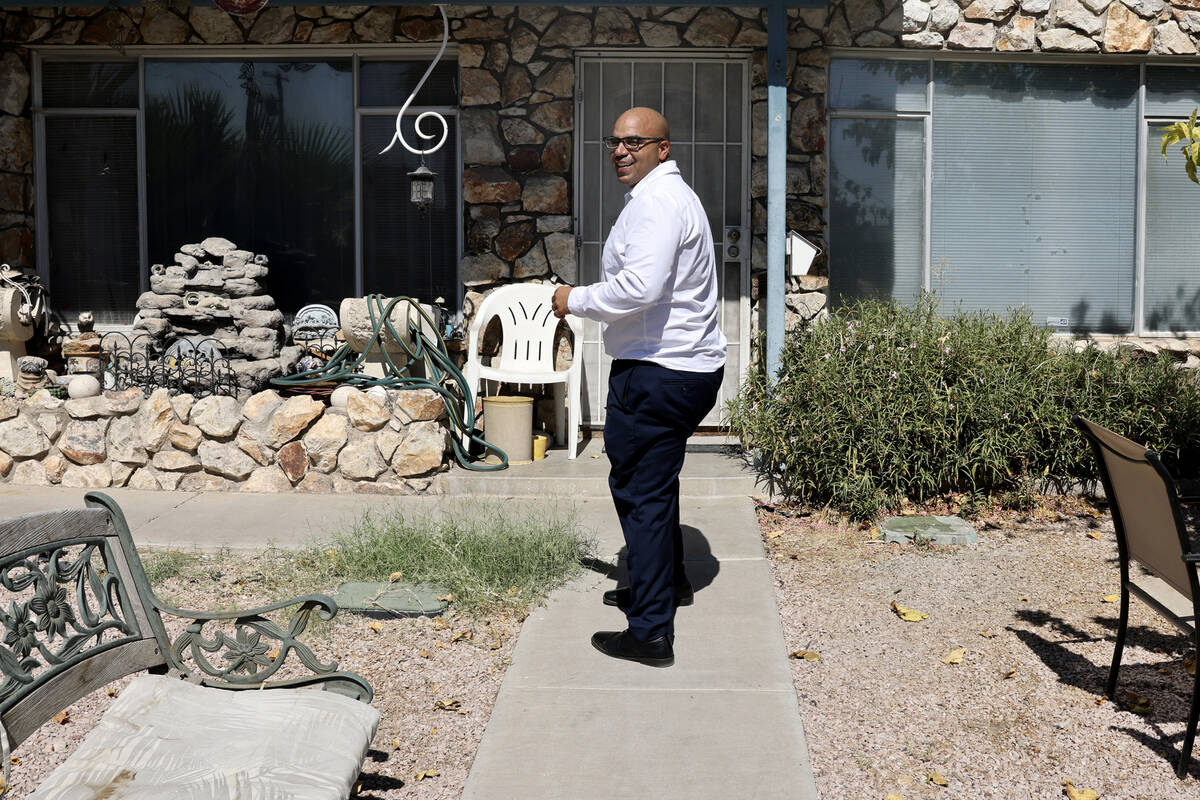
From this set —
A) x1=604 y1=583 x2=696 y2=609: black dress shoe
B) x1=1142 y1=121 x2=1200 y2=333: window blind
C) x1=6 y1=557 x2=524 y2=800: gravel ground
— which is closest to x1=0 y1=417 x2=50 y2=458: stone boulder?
x1=6 y1=557 x2=524 y2=800: gravel ground

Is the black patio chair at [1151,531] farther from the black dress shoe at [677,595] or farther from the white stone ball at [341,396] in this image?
the white stone ball at [341,396]

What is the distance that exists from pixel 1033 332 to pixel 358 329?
3.97m

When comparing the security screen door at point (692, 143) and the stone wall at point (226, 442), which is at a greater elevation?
the security screen door at point (692, 143)

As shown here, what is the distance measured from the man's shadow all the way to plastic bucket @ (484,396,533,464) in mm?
1594

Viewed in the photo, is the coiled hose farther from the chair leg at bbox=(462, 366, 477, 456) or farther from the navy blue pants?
the navy blue pants

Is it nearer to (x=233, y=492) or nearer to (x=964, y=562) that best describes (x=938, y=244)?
(x=964, y=562)

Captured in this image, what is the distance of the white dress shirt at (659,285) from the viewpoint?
3764mm

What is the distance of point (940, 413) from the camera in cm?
605

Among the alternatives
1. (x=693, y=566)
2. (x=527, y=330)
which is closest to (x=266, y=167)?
(x=527, y=330)

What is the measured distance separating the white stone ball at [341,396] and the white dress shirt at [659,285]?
303 centimetres

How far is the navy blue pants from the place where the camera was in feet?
12.7

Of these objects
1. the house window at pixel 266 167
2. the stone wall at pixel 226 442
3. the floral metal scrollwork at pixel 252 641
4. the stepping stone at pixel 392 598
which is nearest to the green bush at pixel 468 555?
the stepping stone at pixel 392 598

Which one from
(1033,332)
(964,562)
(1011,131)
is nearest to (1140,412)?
(1033,332)

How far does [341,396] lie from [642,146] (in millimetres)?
3309
